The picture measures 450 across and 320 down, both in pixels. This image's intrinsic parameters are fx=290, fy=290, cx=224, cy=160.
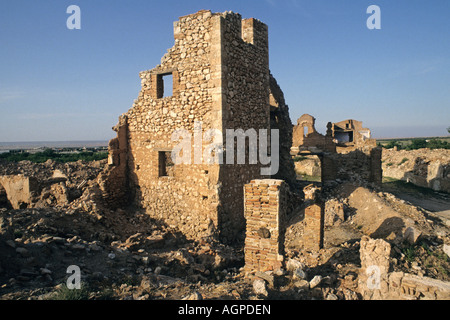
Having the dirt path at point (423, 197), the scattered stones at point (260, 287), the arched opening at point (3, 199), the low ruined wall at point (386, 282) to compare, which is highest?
the arched opening at point (3, 199)

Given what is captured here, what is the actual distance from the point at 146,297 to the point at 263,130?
22.2 ft

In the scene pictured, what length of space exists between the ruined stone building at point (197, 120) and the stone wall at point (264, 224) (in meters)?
1.84

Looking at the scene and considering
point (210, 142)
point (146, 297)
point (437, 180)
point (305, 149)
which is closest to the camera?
point (146, 297)

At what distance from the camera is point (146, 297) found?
15.4 ft

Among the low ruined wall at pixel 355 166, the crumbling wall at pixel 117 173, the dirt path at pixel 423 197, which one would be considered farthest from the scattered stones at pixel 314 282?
the dirt path at pixel 423 197

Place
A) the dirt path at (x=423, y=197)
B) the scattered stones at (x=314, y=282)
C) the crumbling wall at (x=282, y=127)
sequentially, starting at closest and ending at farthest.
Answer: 1. the scattered stones at (x=314, y=282)
2. the crumbling wall at (x=282, y=127)
3. the dirt path at (x=423, y=197)

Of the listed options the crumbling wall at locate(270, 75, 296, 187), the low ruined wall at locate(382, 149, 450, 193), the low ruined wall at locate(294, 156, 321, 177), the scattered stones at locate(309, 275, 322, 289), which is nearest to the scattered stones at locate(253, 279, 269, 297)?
the scattered stones at locate(309, 275, 322, 289)

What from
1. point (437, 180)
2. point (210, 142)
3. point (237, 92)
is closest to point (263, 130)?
point (237, 92)

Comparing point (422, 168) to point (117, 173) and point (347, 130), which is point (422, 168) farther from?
point (347, 130)

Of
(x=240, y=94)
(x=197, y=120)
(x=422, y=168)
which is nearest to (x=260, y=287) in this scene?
(x=197, y=120)

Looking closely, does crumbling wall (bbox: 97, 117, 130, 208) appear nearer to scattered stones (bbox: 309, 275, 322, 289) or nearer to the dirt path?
scattered stones (bbox: 309, 275, 322, 289)

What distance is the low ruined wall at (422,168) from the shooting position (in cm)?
1908

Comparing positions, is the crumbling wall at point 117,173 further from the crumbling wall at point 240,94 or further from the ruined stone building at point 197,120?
the crumbling wall at point 240,94

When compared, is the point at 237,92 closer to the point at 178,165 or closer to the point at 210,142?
the point at 210,142
